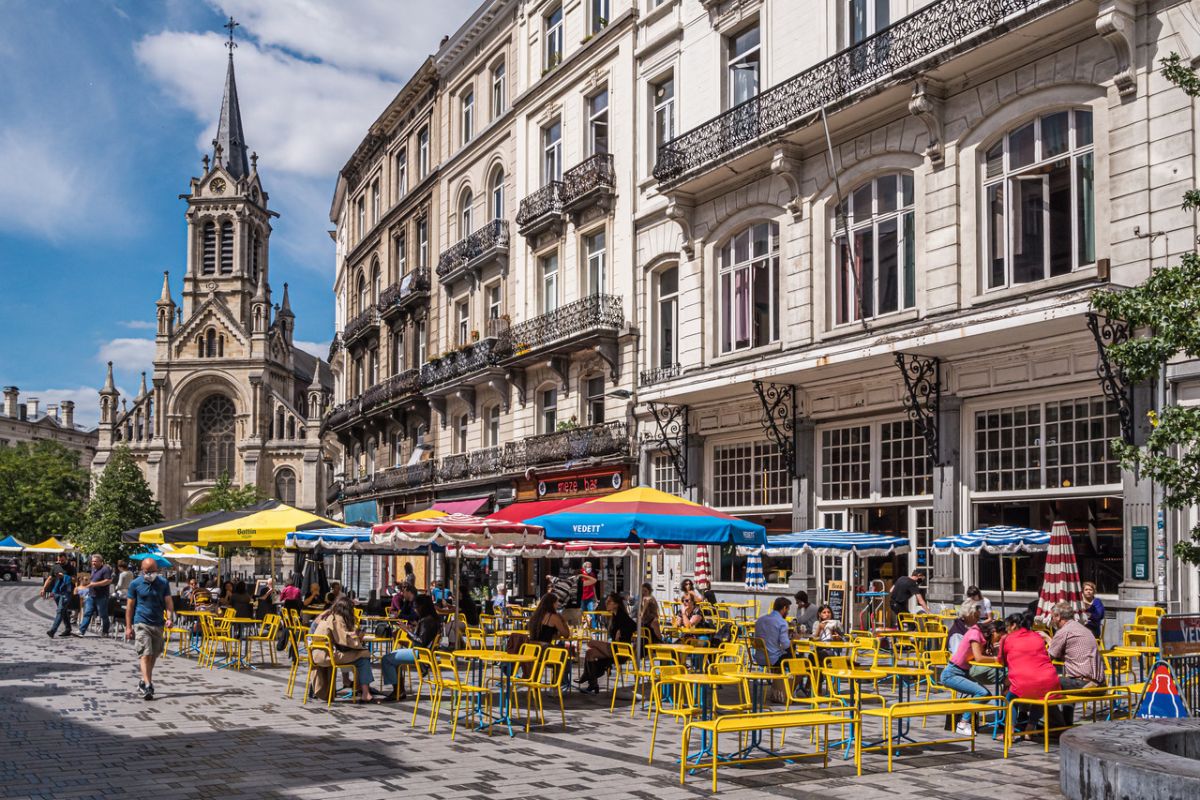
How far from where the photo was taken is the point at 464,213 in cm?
4012

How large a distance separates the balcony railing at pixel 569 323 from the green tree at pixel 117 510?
2025 inches

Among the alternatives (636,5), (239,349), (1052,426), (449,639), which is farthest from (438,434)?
(239,349)

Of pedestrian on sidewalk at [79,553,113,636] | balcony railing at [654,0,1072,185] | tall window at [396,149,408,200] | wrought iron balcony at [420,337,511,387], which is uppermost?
tall window at [396,149,408,200]

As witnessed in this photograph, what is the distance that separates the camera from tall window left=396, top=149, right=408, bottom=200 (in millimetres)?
46094

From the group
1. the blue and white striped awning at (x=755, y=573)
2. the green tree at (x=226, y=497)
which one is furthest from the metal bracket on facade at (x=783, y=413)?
the green tree at (x=226, y=497)

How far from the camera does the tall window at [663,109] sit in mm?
28406

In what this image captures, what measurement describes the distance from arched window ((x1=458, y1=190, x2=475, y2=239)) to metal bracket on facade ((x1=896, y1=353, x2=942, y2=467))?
22.5m

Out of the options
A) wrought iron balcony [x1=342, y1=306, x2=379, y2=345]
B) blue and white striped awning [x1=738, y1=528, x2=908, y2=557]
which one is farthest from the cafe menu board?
wrought iron balcony [x1=342, y1=306, x2=379, y2=345]

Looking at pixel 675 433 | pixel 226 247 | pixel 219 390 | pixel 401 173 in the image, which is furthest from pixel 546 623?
pixel 226 247

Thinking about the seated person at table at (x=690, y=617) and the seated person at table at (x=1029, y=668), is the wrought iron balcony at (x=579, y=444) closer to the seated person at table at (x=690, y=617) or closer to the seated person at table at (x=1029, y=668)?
the seated person at table at (x=690, y=617)

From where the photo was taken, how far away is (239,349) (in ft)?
320

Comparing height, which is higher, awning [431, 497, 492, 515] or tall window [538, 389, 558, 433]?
tall window [538, 389, 558, 433]

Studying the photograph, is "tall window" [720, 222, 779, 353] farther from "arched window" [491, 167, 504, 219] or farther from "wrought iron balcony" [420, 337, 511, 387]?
"arched window" [491, 167, 504, 219]

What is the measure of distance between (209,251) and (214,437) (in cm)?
1649
